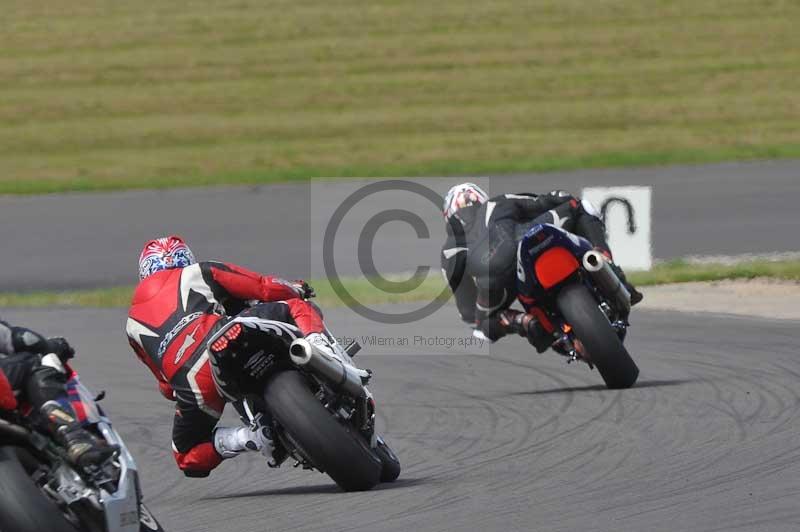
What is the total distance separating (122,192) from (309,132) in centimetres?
485

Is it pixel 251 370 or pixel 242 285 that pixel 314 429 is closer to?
pixel 251 370

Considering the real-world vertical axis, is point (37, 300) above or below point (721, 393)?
below

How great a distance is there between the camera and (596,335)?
29.2 feet

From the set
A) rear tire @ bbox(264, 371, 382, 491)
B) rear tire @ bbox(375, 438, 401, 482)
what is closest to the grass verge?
rear tire @ bbox(375, 438, 401, 482)

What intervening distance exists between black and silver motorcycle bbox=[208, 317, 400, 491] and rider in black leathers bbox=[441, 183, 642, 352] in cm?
326

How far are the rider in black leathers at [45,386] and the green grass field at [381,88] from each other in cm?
1798

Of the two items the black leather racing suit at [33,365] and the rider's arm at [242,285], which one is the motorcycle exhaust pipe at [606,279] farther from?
the black leather racing suit at [33,365]

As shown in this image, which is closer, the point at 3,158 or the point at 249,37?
the point at 3,158

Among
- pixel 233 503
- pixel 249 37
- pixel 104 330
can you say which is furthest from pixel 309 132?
pixel 233 503

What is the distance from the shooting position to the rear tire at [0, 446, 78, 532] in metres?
4.79

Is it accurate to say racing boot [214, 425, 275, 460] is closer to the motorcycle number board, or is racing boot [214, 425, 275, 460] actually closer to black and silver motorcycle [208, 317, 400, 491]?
black and silver motorcycle [208, 317, 400, 491]

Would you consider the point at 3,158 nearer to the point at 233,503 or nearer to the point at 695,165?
the point at 695,165

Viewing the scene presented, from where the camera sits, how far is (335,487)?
6.92 m

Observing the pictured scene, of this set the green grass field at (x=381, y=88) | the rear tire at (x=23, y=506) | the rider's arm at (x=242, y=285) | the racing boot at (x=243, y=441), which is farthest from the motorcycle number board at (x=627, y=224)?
the rear tire at (x=23, y=506)
